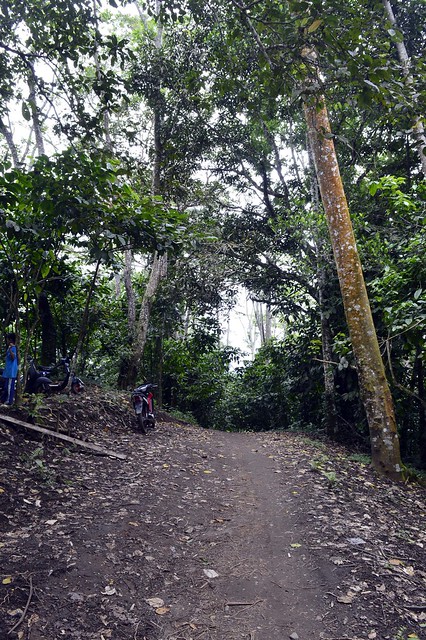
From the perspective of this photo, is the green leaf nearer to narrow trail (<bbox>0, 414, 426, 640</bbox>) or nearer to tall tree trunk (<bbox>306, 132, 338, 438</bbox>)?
narrow trail (<bbox>0, 414, 426, 640</bbox>)

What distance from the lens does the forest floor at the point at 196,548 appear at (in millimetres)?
2910

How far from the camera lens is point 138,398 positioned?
28.4 ft

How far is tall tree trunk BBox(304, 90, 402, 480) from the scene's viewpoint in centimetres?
681

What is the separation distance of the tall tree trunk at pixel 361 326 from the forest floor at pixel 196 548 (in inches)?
21.6

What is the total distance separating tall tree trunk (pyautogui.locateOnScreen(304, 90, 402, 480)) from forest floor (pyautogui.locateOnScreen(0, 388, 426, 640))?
0.55 meters

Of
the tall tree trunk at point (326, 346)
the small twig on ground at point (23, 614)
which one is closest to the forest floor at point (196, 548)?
the small twig on ground at point (23, 614)

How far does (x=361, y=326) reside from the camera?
6.98 m

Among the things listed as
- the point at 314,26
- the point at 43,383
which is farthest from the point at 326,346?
the point at 314,26

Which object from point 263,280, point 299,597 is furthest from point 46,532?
point 263,280

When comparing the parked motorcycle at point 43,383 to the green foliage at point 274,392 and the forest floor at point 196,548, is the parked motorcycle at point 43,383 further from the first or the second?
the green foliage at point 274,392

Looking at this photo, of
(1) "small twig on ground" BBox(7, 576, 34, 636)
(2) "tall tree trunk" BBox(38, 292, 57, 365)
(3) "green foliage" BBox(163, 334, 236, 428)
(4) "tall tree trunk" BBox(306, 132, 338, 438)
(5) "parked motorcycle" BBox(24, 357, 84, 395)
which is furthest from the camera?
(3) "green foliage" BBox(163, 334, 236, 428)

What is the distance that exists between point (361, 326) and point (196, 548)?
439cm

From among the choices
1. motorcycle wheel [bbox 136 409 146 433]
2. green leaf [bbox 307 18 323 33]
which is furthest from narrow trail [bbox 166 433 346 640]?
green leaf [bbox 307 18 323 33]

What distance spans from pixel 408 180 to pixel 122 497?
10097 mm
